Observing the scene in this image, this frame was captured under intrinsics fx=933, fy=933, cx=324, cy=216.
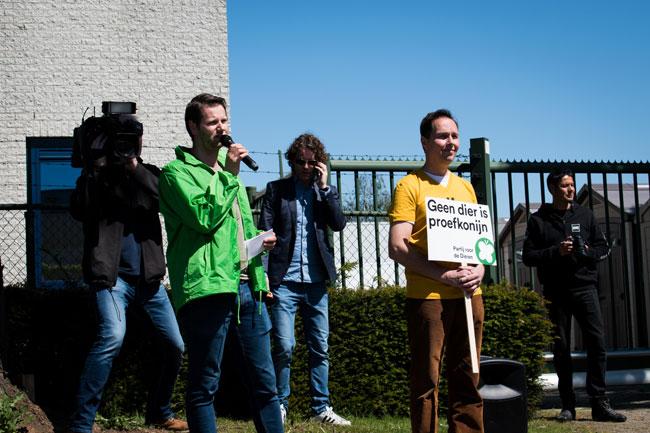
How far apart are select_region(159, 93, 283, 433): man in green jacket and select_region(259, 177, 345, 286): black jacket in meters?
2.09

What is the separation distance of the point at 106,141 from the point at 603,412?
4.66 metres

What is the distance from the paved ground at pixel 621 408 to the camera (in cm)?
751

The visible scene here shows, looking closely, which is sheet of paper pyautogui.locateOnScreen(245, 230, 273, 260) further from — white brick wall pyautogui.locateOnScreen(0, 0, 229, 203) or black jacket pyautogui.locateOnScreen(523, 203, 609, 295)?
white brick wall pyautogui.locateOnScreen(0, 0, 229, 203)

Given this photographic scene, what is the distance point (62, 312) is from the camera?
7215mm

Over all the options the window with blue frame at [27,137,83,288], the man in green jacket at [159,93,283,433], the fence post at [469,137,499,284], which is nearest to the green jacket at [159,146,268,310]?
the man in green jacket at [159,93,283,433]

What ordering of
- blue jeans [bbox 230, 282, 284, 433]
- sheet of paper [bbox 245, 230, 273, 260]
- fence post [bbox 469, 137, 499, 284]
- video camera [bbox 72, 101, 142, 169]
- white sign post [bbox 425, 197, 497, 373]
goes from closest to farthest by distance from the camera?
blue jeans [bbox 230, 282, 284, 433] → sheet of paper [bbox 245, 230, 273, 260] → white sign post [bbox 425, 197, 497, 373] → video camera [bbox 72, 101, 142, 169] → fence post [bbox 469, 137, 499, 284]

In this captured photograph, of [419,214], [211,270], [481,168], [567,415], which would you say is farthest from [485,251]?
[481,168]

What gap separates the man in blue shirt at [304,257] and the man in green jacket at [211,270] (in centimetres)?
210

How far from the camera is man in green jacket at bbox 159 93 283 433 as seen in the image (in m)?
4.50

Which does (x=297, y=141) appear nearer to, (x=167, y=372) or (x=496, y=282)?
(x=167, y=372)

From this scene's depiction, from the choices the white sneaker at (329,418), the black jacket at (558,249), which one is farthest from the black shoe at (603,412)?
the white sneaker at (329,418)

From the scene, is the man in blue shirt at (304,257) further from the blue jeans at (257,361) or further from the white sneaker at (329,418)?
the blue jeans at (257,361)

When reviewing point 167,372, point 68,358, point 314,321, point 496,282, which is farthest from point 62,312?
point 496,282

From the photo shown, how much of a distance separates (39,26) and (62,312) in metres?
5.98
